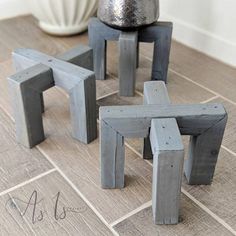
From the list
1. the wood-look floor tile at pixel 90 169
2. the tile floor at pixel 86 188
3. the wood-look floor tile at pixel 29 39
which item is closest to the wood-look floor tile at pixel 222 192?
the tile floor at pixel 86 188

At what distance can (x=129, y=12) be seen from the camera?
999 mm

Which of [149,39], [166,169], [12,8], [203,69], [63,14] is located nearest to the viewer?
[166,169]

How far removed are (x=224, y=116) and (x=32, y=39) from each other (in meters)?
0.97

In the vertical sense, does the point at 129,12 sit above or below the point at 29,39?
above

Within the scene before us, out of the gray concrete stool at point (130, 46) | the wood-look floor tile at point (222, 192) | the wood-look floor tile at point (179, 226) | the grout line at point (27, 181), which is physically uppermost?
the gray concrete stool at point (130, 46)

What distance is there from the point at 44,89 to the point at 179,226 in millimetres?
438

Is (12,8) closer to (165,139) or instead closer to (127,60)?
(127,60)

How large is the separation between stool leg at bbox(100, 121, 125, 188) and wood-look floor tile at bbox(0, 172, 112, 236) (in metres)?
0.07

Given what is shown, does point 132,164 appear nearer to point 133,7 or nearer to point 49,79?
point 49,79

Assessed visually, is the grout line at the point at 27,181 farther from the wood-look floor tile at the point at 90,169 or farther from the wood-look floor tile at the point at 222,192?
the wood-look floor tile at the point at 222,192

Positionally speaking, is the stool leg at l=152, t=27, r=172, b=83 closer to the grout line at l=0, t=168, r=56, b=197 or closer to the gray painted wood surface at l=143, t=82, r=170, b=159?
the gray painted wood surface at l=143, t=82, r=170, b=159

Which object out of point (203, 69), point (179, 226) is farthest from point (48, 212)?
point (203, 69)

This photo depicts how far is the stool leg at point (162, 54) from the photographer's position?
107 centimetres

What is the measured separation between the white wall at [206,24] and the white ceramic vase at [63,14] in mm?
305
